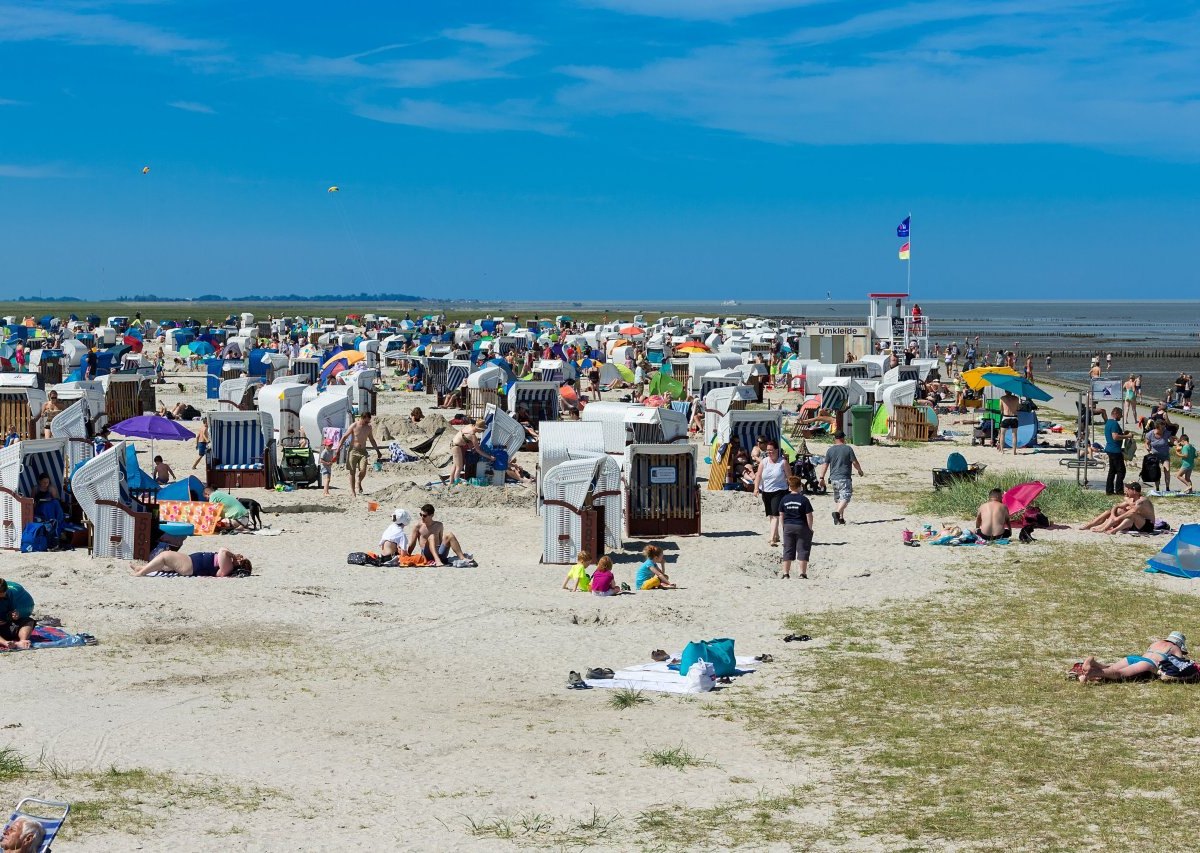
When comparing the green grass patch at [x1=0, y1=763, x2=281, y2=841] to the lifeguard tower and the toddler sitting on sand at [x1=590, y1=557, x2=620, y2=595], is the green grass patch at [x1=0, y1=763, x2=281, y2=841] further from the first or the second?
the lifeguard tower

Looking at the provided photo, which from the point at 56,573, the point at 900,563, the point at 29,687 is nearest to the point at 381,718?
the point at 29,687

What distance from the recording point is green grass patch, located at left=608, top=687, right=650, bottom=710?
947cm

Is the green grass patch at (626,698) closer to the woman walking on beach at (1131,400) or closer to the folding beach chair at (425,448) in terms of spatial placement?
the folding beach chair at (425,448)

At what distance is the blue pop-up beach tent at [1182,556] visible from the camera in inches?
541

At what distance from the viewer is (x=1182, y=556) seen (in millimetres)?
13844

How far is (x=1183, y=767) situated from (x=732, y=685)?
3.21 m

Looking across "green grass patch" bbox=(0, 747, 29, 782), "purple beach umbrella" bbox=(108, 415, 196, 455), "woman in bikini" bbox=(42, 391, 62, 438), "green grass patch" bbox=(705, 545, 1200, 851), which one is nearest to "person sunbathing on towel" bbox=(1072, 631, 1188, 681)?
"green grass patch" bbox=(705, 545, 1200, 851)

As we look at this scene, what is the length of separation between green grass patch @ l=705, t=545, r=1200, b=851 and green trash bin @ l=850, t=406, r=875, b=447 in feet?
41.7

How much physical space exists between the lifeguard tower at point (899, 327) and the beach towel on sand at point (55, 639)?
38606 mm

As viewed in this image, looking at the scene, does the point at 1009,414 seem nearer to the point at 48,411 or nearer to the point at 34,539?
the point at 48,411

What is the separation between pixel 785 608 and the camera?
41.7ft

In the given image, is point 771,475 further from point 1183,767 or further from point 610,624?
point 1183,767

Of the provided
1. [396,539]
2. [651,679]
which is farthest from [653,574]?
[651,679]

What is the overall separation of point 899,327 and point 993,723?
43337 millimetres
